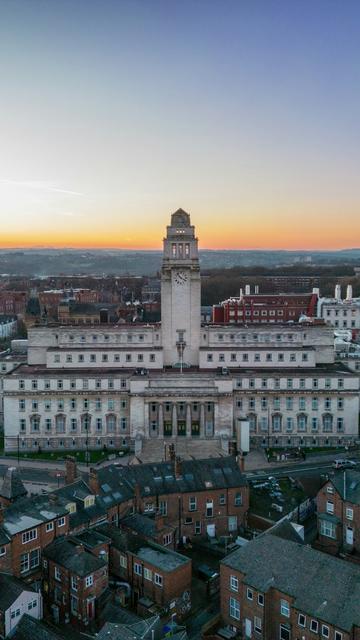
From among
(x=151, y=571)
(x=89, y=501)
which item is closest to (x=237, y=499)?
(x=89, y=501)

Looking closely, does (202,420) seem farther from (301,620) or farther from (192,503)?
(301,620)

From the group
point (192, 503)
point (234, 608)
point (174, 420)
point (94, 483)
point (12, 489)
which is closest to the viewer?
point (234, 608)

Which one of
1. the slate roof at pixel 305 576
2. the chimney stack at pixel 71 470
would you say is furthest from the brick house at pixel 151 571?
the chimney stack at pixel 71 470

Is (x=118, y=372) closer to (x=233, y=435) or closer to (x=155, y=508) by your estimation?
(x=233, y=435)

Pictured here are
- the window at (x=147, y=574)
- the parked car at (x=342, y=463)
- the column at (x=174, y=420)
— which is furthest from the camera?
the column at (x=174, y=420)

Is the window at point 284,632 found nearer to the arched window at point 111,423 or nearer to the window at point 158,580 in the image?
the window at point 158,580

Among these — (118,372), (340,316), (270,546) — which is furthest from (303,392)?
(340,316)

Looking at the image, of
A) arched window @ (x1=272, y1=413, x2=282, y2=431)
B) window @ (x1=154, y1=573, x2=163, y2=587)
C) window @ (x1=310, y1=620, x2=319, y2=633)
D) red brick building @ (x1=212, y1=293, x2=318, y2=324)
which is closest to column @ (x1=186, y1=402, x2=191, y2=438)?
arched window @ (x1=272, y1=413, x2=282, y2=431)
